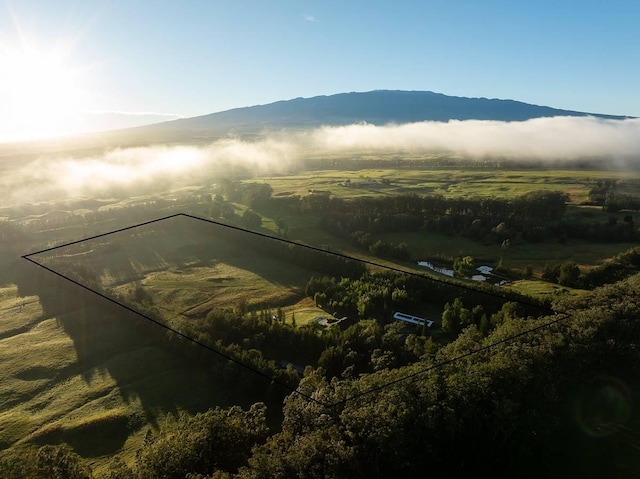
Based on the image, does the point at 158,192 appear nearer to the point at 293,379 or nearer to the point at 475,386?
the point at 293,379

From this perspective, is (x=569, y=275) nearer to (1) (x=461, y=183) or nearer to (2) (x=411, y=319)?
(2) (x=411, y=319)

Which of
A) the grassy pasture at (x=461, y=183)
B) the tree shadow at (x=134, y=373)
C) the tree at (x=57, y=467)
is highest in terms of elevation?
the grassy pasture at (x=461, y=183)

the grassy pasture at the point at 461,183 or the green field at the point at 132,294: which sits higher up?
the grassy pasture at the point at 461,183

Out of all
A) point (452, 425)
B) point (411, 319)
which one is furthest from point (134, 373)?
point (452, 425)

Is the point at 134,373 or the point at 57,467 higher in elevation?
the point at 57,467

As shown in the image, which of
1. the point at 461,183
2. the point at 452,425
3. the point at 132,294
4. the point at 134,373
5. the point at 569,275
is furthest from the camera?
the point at 461,183

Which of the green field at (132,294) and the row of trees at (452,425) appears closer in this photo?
the row of trees at (452,425)

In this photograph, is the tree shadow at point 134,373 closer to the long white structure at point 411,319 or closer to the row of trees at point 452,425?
the row of trees at point 452,425

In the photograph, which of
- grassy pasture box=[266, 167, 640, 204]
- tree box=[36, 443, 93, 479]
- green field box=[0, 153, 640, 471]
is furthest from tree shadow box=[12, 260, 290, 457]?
grassy pasture box=[266, 167, 640, 204]

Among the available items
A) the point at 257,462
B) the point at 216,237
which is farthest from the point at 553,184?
the point at 257,462

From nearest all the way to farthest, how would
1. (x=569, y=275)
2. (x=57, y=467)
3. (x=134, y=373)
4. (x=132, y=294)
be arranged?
(x=57, y=467) < (x=134, y=373) < (x=569, y=275) < (x=132, y=294)

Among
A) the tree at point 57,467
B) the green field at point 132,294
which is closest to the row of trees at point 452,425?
the tree at point 57,467

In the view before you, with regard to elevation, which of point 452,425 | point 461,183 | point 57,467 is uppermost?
point 461,183
